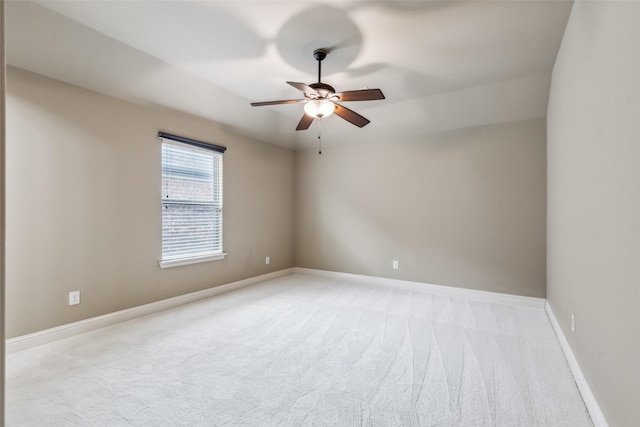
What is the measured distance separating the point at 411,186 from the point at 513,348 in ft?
8.39

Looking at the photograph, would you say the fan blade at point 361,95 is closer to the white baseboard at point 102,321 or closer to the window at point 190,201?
the window at point 190,201

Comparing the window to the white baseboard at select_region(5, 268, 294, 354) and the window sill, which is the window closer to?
the window sill

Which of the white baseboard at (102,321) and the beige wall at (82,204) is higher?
the beige wall at (82,204)

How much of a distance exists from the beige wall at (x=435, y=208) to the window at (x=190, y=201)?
1.81 metres

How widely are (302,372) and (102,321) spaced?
7.26ft

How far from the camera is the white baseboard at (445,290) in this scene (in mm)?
3664

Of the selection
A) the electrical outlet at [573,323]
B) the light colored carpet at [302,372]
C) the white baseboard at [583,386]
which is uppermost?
the electrical outlet at [573,323]

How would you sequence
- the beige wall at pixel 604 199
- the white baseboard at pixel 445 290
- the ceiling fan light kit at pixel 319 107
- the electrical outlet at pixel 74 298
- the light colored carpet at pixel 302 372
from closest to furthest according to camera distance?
the beige wall at pixel 604 199 < the light colored carpet at pixel 302 372 < the ceiling fan light kit at pixel 319 107 < the electrical outlet at pixel 74 298 < the white baseboard at pixel 445 290

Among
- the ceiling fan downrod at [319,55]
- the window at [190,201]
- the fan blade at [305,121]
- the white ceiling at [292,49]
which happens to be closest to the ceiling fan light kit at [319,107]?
the ceiling fan downrod at [319,55]

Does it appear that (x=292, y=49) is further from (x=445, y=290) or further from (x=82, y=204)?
(x=445, y=290)

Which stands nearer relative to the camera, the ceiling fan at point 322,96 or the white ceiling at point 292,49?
the white ceiling at point 292,49

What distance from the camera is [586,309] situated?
1861mm

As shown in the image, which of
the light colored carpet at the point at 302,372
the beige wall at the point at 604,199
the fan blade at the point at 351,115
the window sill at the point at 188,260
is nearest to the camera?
the beige wall at the point at 604,199

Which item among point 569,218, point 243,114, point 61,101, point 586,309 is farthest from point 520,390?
point 61,101
